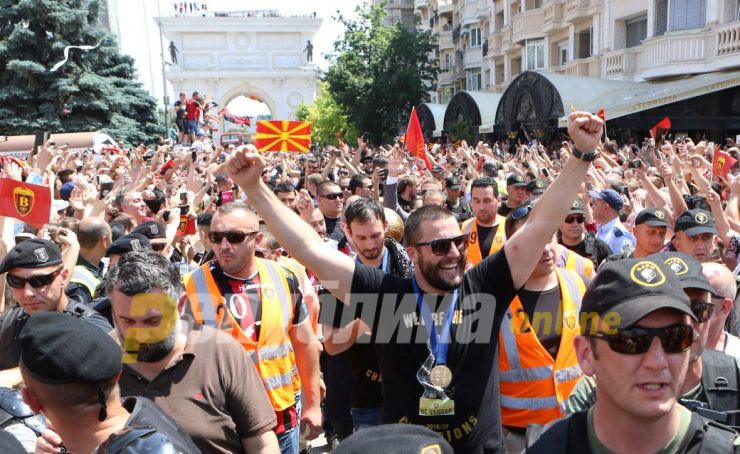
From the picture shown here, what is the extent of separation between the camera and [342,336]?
154 inches

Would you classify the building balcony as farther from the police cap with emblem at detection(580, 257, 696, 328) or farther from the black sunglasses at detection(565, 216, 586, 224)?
the police cap with emblem at detection(580, 257, 696, 328)

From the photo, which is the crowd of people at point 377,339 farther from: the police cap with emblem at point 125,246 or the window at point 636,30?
the window at point 636,30

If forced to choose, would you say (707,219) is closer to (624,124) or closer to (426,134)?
(624,124)

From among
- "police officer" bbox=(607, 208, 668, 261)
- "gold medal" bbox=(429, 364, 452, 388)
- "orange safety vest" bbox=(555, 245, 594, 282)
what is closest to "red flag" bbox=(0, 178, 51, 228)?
"gold medal" bbox=(429, 364, 452, 388)

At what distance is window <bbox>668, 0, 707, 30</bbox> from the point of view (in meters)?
18.6

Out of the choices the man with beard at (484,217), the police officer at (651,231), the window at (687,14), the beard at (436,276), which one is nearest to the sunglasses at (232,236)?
the beard at (436,276)

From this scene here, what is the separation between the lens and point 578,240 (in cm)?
554

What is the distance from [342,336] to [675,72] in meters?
17.8

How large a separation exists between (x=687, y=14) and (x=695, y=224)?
649 inches

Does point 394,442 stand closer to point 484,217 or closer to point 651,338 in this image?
point 651,338

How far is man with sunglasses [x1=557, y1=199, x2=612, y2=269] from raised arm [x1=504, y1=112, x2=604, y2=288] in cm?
261

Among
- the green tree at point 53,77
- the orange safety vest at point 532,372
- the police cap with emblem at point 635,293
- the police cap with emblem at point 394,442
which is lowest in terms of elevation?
the orange safety vest at point 532,372

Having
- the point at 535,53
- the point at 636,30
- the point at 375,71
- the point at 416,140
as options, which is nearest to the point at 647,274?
the point at 416,140

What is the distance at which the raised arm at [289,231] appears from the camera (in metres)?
3.10
